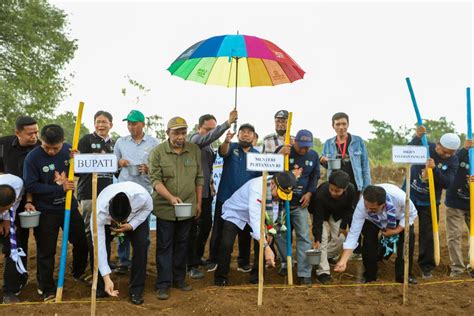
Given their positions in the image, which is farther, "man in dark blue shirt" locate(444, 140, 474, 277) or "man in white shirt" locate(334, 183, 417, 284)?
"man in dark blue shirt" locate(444, 140, 474, 277)

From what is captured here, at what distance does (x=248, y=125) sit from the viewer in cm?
533

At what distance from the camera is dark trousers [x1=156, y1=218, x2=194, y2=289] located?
14.9ft

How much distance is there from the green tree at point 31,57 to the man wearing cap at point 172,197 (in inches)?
489

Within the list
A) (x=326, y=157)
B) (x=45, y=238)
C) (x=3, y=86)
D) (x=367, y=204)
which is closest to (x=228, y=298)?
(x=367, y=204)

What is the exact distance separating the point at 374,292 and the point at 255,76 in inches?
109

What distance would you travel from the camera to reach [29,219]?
13.4ft

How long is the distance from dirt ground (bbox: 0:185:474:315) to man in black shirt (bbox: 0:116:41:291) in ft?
2.08

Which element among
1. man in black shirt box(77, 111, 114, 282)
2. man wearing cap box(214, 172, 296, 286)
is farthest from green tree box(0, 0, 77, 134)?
man wearing cap box(214, 172, 296, 286)

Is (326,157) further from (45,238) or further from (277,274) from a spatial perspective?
(45,238)

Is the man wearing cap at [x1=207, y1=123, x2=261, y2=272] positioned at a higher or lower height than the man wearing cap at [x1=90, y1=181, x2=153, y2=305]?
higher

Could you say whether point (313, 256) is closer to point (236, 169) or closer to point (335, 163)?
point (335, 163)

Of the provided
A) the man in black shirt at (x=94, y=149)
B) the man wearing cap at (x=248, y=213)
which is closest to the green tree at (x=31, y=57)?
the man in black shirt at (x=94, y=149)

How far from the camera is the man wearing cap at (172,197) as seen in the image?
4.55 metres

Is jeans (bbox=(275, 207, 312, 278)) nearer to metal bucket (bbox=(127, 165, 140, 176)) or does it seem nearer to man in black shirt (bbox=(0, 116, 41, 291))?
metal bucket (bbox=(127, 165, 140, 176))
